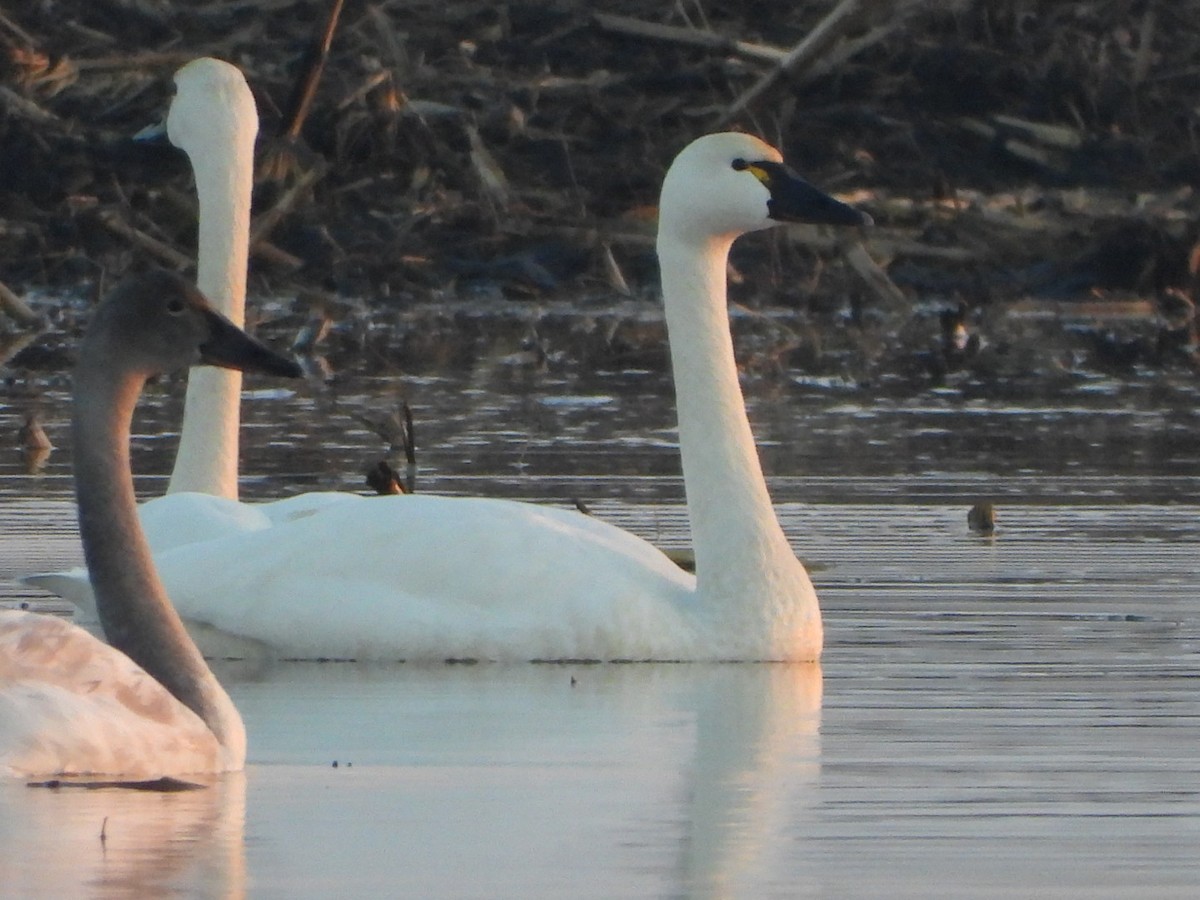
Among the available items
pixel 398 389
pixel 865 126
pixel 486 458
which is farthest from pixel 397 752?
pixel 865 126

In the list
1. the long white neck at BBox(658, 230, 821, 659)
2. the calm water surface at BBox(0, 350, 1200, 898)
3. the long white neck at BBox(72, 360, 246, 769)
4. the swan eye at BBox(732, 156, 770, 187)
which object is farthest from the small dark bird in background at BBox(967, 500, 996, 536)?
the long white neck at BBox(72, 360, 246, 769)

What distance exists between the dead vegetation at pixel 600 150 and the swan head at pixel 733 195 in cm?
1072

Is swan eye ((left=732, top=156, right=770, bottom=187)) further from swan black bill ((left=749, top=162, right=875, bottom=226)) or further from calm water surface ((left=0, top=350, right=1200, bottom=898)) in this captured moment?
calm water surface ((left=0, top=350, right=1200, bottom=898))

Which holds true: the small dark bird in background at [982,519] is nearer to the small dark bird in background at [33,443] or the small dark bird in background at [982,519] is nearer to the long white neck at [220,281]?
the long white neck at [220,281]

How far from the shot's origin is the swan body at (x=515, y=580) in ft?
29.6

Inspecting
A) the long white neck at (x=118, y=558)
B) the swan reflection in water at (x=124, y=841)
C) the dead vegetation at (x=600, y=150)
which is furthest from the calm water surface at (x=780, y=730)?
the dead vegetation at (x=600, y=150)

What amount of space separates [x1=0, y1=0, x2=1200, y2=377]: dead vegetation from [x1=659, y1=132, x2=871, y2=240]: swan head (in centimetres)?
1072

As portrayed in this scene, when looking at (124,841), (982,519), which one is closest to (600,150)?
(982,519)

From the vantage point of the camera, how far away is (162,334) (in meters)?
7.47

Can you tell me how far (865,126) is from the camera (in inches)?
907

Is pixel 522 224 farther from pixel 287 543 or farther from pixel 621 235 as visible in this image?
pixel 287 543

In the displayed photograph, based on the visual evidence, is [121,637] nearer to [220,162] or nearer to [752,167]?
[752,167]

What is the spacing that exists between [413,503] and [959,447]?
4835 mm

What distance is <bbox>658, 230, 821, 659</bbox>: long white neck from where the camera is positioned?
9.16m
